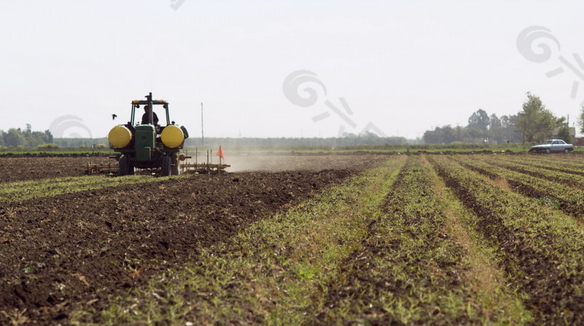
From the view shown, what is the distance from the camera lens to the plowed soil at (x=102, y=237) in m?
7.32

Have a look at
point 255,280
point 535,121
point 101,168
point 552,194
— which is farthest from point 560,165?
point 535,121

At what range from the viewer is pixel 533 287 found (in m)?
8.12

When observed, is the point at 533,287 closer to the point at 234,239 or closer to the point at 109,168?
the point at 234,239

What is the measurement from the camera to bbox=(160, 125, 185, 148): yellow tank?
81.5 feet

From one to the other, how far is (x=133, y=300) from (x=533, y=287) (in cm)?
612

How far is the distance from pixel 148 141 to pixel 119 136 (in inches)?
53.7

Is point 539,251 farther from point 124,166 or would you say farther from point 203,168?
point 203,168

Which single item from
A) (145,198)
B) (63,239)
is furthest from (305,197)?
(63,239)

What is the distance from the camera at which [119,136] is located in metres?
24.4

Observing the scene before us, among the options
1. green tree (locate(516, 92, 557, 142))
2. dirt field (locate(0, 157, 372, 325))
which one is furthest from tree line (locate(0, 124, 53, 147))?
dirt field (locate(0, 157, 372, 325))

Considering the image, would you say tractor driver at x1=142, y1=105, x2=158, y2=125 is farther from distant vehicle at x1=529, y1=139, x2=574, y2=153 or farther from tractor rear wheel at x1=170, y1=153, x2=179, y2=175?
distant vehicle at x1=529, y1=139, x2=574, y2=153

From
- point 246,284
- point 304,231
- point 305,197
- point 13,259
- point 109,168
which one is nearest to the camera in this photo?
point 246,284

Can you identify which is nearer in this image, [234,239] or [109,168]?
[234,239]

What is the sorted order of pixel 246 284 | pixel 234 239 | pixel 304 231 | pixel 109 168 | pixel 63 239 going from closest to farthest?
pixel 246 284 → pixel 63 239 → pixel 234 239 → pixel 304 231 → pixel 109 168
